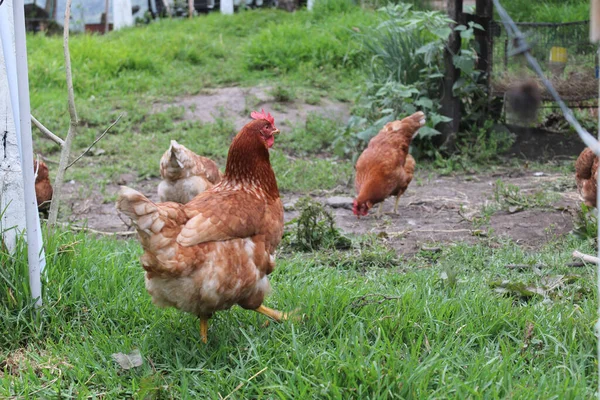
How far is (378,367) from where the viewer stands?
2.62 metres

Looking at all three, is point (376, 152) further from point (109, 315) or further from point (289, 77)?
point (289, 77)

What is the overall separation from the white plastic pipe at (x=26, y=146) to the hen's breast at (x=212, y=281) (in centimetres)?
69

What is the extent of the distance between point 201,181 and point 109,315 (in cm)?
220

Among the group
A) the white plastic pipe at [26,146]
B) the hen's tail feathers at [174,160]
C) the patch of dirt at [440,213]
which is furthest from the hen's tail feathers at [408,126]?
the white plastic pipe at [26,146]

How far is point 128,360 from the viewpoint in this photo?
2.90 meters

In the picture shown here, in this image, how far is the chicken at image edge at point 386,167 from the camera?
632cm

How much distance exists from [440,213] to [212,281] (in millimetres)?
3773

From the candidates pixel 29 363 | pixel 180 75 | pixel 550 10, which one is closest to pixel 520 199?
pixel 550 10

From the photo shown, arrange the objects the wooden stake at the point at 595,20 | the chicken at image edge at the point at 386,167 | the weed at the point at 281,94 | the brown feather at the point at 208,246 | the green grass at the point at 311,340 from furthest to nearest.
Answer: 1. the weed at the point at 281,94
2. the chicken at image edge at the point at 386,167
3. the brown feather at the point at 208,246
4. the green grass at the point at 311,340
5. the wooden stake at the point at 595,20

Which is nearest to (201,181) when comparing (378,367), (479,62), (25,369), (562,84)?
(25,369)

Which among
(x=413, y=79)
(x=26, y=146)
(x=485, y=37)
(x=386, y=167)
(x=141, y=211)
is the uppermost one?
(x=485, y=37)

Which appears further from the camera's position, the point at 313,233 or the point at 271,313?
the point at 313,233

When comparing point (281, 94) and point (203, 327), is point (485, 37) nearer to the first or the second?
point (281, 94)

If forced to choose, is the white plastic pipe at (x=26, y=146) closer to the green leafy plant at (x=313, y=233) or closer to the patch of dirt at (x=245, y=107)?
the green leafy plant at (x=313, y=233)
